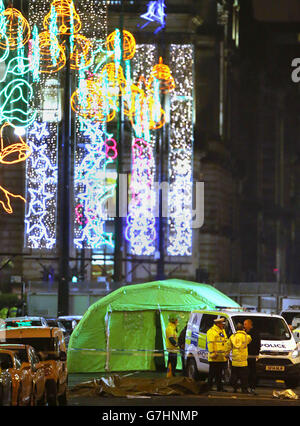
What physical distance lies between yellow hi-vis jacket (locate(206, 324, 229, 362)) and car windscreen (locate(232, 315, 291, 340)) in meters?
2.22

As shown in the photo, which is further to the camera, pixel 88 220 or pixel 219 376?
pixel 88 220

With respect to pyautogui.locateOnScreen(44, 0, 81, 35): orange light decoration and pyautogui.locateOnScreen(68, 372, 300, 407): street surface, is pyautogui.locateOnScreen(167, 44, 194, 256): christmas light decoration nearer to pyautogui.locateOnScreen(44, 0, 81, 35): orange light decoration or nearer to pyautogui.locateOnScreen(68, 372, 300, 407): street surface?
pyautogui.locateOnScreen(44, 0, 81, 35): orange light decoration

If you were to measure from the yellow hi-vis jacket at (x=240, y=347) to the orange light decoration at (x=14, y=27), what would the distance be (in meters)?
13.9

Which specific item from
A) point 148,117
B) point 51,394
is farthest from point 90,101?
point 51,394

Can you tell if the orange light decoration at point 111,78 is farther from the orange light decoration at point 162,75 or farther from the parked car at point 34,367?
the parked car at point 34,367

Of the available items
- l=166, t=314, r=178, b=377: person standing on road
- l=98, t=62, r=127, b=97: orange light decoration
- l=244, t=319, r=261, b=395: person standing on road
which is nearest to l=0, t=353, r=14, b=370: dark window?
l=244, t=319, r=261, b=395: person standing on road

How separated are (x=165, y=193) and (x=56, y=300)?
14690 millimetres

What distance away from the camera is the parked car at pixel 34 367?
60.6 ft

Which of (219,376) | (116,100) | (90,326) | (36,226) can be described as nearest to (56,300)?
(36,226)

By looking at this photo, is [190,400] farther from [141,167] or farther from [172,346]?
[141,167]

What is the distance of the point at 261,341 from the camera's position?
84.6 ft

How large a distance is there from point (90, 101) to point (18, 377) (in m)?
21.4

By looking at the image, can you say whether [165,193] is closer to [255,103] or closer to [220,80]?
[220,80]

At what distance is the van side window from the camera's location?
84.7 feet
